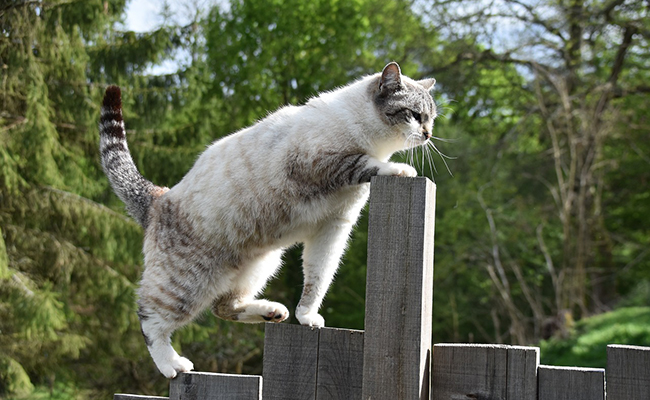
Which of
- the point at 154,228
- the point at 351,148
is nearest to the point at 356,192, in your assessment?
the point at 351,148

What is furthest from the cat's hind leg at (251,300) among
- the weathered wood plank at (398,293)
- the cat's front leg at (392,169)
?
the weathered wood plank at (398,293)

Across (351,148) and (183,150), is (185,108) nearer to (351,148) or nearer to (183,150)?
(183,150)

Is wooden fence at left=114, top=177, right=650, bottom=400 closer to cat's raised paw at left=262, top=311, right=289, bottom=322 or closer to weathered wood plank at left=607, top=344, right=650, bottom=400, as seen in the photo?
weathered wood plank at left=607, top=344, right=650, bottom=400

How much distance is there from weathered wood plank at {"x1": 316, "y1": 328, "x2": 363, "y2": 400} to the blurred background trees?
472 centimetres

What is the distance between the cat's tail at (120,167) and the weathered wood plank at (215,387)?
112 centimetres

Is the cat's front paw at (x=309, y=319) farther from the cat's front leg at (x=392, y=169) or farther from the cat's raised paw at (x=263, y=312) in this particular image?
the cat's front leg at (x=392, y=169)

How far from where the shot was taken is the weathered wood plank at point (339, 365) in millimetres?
1921

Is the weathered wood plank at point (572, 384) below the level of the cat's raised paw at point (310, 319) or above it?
below

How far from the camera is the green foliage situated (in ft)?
21.8

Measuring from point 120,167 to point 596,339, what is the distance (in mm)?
5988

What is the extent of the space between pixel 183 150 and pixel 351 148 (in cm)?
726

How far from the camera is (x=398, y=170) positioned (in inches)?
84.7

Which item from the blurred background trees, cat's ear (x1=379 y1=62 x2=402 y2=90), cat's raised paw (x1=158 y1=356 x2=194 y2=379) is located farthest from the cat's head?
the blurred background trees

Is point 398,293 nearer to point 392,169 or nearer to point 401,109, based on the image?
point 392,169
